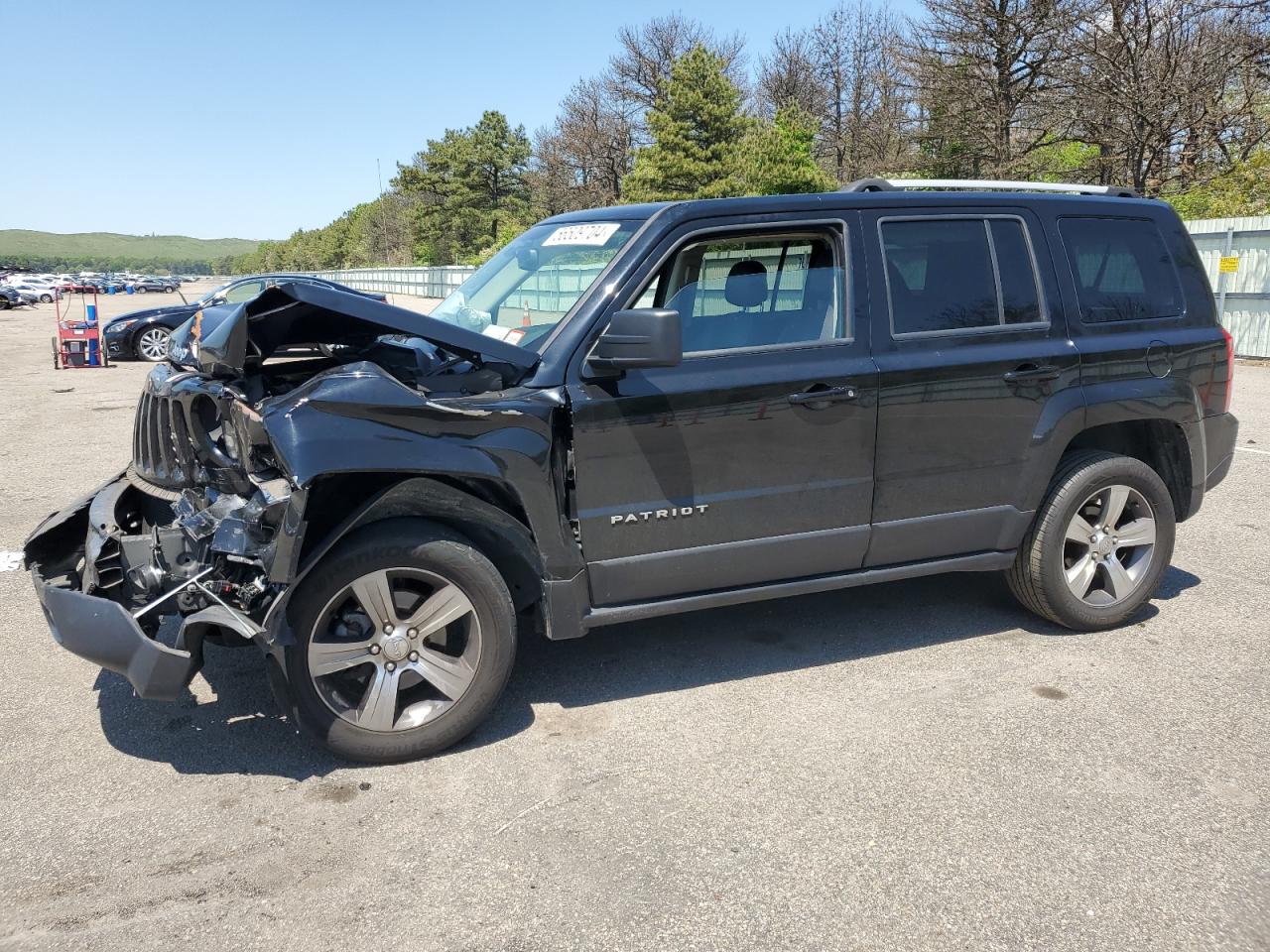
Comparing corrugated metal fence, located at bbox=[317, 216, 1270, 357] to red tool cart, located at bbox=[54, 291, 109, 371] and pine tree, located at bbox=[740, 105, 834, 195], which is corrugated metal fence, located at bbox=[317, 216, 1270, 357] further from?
pine tree, located at bbox=[740, 105, 834, 195]

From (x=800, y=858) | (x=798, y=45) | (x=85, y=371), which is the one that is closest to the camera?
(x=800, y=858)

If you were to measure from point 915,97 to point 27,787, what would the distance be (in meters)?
34.5

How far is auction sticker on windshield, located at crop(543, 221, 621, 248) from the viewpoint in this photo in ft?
13.4

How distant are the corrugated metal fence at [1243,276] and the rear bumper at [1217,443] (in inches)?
524

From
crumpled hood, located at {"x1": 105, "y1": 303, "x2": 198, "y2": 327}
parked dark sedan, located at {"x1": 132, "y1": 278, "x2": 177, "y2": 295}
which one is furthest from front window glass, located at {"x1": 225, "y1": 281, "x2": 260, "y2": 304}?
parked dark sedan, located at {"x1": 132, "y1": 278, "x2": 177, "y2": 295}

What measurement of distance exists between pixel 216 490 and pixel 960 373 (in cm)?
305

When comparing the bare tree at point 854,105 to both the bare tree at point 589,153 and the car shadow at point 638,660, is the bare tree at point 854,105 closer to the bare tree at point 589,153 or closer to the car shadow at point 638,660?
the bare tree at point 589,153

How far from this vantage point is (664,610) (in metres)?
3.82

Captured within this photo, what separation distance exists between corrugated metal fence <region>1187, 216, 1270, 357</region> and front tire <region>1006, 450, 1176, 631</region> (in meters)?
13.9

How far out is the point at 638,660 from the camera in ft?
14.4

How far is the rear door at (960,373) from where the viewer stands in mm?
4055

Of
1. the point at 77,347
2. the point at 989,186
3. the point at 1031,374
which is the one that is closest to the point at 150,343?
the point at 77,347

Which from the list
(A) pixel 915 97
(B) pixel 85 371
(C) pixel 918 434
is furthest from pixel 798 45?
(C) pixel 918 434

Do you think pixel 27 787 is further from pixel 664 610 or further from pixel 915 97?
pixel 915 97
